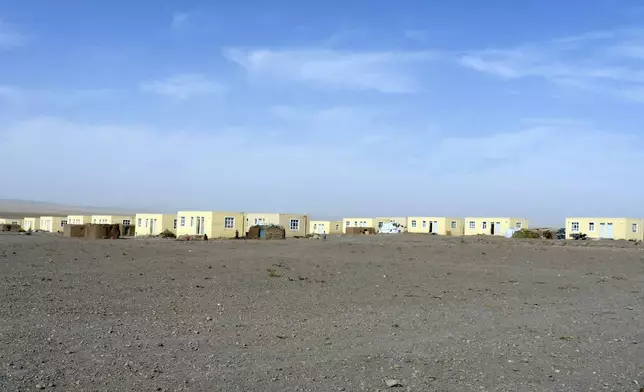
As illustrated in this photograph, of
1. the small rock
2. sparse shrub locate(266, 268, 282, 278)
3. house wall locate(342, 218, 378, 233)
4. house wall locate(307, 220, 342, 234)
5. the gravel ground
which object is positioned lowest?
the small rock

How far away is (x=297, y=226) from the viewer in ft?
212

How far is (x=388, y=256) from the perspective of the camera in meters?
29.1

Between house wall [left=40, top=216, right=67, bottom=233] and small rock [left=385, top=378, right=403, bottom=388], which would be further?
house wall [left=40, top=216, right=67, bottom=233]

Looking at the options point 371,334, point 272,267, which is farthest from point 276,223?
point 371,334

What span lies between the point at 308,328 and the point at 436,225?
68537 mm

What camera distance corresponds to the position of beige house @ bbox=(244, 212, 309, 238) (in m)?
62.8

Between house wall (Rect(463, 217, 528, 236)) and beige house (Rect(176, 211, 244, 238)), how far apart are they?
102ft

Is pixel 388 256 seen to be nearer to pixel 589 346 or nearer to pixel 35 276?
pixel 35 276

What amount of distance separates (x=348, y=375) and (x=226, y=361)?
174 centimetres

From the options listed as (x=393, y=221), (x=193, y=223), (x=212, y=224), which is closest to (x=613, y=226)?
(x=393, y=221)

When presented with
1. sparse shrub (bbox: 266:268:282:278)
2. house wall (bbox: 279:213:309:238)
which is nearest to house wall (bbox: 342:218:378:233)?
house wall (bbox: 279:213:309:238)

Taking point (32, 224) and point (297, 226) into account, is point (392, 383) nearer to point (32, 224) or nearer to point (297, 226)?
point (297, 226)

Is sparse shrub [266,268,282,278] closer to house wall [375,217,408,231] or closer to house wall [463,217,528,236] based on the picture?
house wall [463,217,528,236]

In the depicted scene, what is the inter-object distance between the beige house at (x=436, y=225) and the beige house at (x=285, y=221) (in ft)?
61.0
